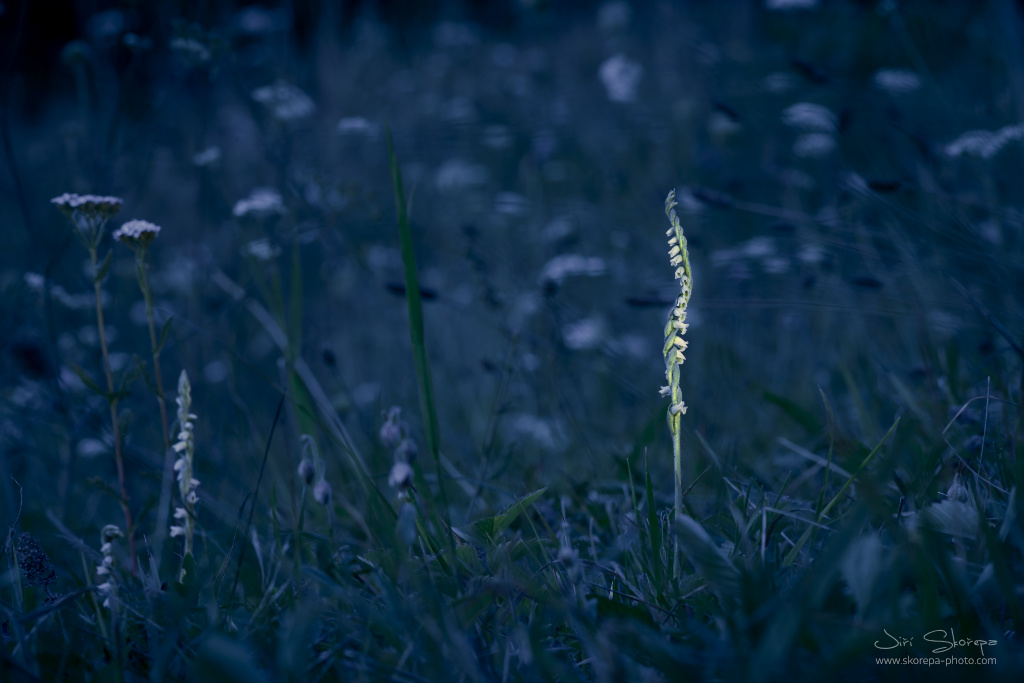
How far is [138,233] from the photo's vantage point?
3.51ft

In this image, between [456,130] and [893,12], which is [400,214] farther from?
[456,130]

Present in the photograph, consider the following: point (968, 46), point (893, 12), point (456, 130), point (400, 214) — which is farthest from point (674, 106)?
point (400, 214)

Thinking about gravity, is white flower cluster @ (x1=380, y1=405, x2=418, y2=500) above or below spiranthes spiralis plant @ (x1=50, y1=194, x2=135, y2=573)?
below

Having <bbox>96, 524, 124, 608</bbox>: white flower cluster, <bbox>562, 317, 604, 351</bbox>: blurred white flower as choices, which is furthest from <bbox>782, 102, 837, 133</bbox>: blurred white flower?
<bbox>96, 524, 124, 608</bbox>: white flower cluster

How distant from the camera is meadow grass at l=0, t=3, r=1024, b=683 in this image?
0.78m

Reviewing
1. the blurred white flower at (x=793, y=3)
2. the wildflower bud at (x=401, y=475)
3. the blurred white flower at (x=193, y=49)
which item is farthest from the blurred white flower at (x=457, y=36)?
the wildflower bud at (x=401, y=475)

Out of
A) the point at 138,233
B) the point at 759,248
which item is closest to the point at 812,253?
the point at 759,248

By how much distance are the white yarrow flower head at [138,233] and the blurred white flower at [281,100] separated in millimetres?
1592

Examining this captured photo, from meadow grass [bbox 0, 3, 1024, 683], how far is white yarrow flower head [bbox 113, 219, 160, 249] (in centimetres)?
5

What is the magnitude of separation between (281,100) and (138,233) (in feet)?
5.76

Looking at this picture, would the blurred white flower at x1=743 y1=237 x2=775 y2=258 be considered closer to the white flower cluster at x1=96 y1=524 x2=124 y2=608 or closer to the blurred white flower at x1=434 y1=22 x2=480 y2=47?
the white flower cluster at x1=96 y1=524 x2=124 y2=608

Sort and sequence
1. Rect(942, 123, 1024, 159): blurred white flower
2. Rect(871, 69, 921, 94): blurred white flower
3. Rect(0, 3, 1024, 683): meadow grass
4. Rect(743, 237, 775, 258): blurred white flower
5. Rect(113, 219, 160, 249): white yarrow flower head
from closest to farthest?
Rect(0, 3, 1024, 683): meadow grass
Rect(113, 219, 160, 249): white yarrow flower head
Rect(942, 123, 1024, 159): blurred white flower
Rect(743, 237, 775, 258): blurred white flower
Rect(871, 69, 921, 94): blurred white flower

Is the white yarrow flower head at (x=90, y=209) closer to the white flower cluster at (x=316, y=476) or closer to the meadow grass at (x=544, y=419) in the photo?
the meadow grass at (x=544, y=419)

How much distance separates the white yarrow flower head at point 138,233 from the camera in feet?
3.51
